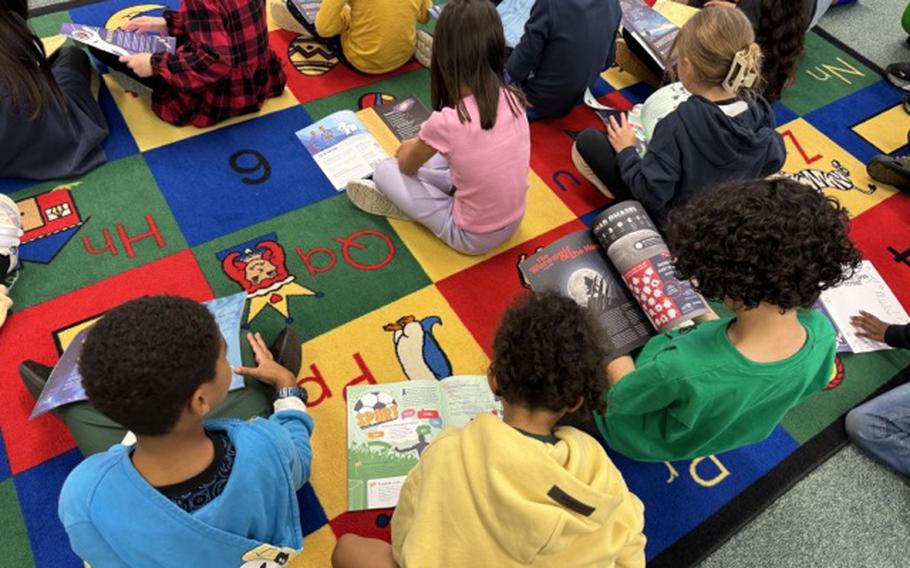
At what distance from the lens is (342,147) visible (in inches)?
85.5

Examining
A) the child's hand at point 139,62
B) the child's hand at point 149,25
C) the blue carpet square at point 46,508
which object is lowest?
the blue carpet square at point 46,508

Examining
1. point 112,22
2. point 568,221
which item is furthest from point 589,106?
point 112,22

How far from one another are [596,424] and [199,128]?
1.64 metres

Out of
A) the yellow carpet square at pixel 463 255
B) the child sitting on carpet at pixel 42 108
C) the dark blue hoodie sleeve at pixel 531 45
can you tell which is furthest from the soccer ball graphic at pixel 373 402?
the dark blue hoodie sleeve at pixel 531 45

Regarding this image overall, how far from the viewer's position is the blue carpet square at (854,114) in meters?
2.48

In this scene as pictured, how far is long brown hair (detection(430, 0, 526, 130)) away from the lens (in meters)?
1.60

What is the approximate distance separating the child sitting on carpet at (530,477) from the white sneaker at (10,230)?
136 cm

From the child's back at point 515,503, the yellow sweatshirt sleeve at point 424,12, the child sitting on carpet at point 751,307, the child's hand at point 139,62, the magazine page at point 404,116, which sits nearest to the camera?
the child's back at point 515,503

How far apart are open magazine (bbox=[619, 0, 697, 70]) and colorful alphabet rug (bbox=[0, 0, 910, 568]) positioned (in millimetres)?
365

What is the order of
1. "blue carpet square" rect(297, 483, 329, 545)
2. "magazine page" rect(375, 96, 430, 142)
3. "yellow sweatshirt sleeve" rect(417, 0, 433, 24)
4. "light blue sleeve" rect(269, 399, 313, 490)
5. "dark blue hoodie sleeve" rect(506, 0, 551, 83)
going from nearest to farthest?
"light blue sleeve" rect(269, 399, 313, 490), "blue carpet square" rect(297, 483, 329, 545), "dark blue hoodie sleeve" rect(506, 0, 551, 83), "magazine page" rect(375, 96, 430, 142), "yellow sweatshirt sleeve" rect(417, 0, 433, 24)

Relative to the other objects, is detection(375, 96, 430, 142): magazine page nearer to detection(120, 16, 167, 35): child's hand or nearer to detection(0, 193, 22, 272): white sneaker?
detection(120, 16, 167, 35): child's hand

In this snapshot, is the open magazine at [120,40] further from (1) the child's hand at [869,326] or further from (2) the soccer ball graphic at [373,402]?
(1) the child's hand at [869,326]

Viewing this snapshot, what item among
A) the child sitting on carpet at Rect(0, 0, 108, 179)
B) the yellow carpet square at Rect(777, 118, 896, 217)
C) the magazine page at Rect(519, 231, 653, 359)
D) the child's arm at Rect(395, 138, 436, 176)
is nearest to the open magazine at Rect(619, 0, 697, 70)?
the yellow carpet square at Rect(777, 118, 896, 217)

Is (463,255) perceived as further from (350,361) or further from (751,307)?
(751,307)
